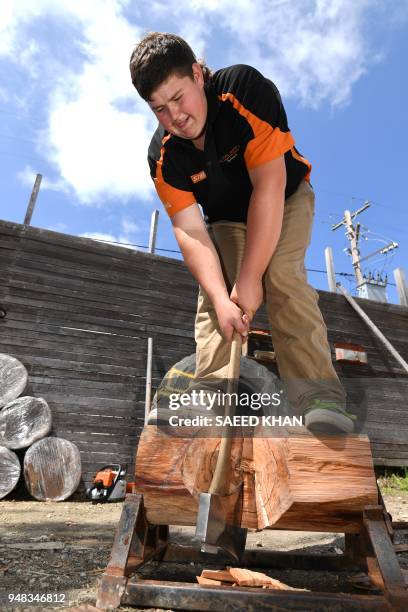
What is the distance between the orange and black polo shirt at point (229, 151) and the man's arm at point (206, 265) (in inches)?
3.5

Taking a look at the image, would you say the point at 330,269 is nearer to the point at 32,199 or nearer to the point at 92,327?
the point at 92,327

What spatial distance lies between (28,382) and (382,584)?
542cm

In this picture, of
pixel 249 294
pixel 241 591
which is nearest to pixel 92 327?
pixel 249 294

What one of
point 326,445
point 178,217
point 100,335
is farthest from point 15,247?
point 326,445

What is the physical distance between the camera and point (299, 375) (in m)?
1.96

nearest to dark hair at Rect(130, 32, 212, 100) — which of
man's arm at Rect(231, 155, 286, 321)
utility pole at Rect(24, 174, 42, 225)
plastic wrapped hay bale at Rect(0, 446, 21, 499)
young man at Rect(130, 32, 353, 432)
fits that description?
young man at Rect(130, 32, 353, 432)

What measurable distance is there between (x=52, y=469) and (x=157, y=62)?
4.91 m

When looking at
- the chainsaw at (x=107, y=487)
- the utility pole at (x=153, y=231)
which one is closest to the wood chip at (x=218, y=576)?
the chainsaw at (x=107, y=487)

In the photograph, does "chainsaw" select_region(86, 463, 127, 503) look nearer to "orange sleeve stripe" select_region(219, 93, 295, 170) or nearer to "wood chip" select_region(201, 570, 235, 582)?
"wood chip" select_region(201, 570, 235, 582)

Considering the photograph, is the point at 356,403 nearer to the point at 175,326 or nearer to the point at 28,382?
the point at 175,326

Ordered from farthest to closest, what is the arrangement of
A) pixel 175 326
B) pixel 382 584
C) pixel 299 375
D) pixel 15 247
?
pixel 175 326 → pixel 15 247 → pixel 299 375 → pixel 382 584

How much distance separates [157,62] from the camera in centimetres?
186

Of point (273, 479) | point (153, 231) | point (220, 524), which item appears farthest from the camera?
point (153, 231)

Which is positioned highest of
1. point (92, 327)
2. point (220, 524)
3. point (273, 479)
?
point (92, 327)
